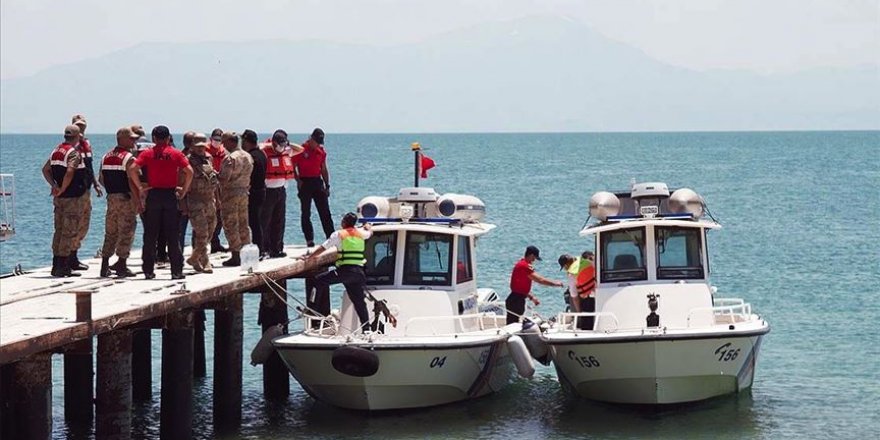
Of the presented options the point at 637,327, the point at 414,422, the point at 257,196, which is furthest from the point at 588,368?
the point at 257,196

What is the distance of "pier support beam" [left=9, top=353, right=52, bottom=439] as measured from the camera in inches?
632

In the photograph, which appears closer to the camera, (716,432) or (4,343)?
(4,343)

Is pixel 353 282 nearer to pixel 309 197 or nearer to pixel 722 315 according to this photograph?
pixel 309 197

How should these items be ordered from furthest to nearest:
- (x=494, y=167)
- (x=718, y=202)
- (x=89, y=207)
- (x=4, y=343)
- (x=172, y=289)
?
(x=494, y=167), (x=718, y=202), (x=89, y=207), (x=172, y=289), (x=4, y=343)

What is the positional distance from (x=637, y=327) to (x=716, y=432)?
70.1 inches

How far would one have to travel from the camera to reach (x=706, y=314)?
22.6 metres

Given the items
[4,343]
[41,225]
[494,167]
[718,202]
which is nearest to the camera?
[4,343]

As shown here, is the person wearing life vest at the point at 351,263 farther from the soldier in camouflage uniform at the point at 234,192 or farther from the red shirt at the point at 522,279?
the red shirt at the point at 522,279

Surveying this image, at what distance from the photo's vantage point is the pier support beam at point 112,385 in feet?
59.4

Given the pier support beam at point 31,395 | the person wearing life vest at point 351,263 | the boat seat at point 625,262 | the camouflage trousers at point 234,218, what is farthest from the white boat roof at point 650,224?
the pier support beam at point 31,395

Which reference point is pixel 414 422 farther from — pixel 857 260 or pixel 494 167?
pixel 494 167

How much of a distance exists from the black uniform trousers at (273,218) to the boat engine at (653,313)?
17.9 feet

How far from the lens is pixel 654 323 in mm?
22156

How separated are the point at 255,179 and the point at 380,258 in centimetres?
206
